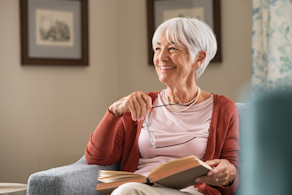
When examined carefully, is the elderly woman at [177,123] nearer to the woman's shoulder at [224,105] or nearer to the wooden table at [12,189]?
the woman's shoulder at [224,105]

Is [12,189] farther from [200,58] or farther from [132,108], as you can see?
[200,58]

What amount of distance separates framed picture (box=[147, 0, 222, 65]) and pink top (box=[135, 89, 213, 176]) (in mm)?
1029

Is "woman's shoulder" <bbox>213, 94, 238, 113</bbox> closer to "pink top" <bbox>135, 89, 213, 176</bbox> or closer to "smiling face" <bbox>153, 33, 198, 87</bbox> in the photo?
"pink top" <bbox>135, 89, 213, 176</bbox>

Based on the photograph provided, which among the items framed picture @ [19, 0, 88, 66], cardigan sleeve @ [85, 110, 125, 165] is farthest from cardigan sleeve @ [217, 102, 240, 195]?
framed picture @ [19, 0, 88, 66]

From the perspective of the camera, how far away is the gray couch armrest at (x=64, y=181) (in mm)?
1168

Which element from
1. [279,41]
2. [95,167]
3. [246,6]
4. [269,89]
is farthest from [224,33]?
[269,89]

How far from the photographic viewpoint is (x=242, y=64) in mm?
2354

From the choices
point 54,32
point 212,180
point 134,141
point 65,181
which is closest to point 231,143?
point 212,180

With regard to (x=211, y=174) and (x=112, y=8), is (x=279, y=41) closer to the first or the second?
(x=211, y=174)

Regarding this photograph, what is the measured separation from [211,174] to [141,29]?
5.88ft

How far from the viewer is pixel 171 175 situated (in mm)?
933

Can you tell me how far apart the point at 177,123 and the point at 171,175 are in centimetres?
50

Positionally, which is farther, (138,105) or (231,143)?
(231,143)

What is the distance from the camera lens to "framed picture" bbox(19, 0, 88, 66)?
2.27 metres
